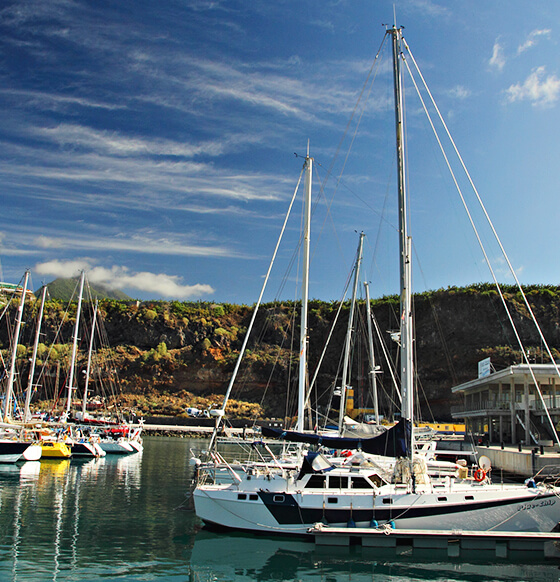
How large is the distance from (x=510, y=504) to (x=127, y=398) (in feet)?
288

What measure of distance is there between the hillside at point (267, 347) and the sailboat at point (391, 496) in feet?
194

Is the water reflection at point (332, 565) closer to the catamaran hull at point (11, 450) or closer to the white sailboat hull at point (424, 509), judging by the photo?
the white sailboat hull at point (424, 509)

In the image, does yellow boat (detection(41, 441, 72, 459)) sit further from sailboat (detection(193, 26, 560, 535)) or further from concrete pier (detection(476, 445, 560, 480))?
concrete pier (detection(476, 445, 560, 480))

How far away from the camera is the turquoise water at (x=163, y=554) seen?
13.1 meters

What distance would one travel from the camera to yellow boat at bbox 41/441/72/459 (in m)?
38.6

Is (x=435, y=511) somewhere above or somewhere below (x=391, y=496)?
below

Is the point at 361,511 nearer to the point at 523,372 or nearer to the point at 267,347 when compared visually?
the point at 523,372

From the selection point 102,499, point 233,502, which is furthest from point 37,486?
point 233,502

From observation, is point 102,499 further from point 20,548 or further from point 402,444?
point 402,444

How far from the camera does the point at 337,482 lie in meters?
16.0

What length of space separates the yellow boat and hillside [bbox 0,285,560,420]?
134ft

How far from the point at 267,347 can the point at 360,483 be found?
90.9m

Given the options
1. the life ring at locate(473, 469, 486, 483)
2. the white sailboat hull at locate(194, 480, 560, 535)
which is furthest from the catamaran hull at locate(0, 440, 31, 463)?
the life ring at locate(473, 469, 486, 483)

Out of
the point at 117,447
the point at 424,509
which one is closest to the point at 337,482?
the point at 424,509
